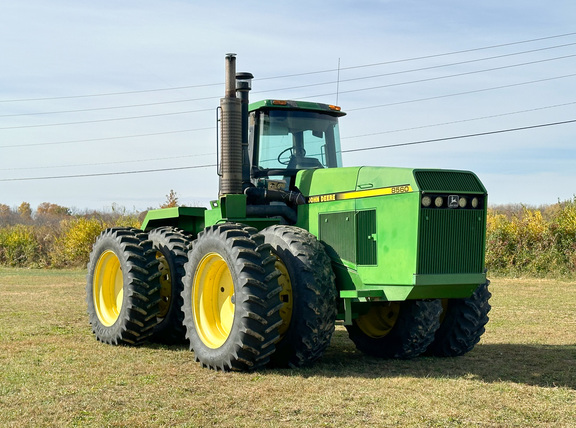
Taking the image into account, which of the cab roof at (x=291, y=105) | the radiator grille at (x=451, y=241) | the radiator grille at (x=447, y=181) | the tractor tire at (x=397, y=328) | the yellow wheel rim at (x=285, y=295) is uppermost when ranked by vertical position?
the cab roof at (x=291, y=105)

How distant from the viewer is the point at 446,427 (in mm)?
6281

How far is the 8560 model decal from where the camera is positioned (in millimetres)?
8328

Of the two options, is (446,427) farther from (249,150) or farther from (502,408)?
(249,150)

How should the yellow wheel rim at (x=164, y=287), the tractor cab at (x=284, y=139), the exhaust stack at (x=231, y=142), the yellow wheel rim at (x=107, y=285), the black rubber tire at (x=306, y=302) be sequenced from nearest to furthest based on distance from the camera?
the black rubber tire at (x=306, y=302)
the exhaust stack at (x=231, y=142)
the tractor cab at (x=284, y=139)
the yellow wheel rim at (x=164, y=287)
the yellow wheel rim at (x=107, y=285)

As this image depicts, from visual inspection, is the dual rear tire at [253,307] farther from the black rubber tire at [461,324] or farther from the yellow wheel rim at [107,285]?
the yellow wheel rim at [107,285]

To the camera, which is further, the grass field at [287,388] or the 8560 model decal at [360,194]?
the 8560 model decal at [360,194]

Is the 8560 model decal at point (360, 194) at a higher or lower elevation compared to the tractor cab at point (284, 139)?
lower

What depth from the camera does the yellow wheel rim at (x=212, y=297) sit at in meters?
9.17

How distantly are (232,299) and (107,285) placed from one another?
4.01 metres

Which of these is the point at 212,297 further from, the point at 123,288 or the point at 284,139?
the point at 284,139

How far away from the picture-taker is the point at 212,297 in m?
9.36

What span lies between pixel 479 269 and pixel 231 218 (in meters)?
3.21

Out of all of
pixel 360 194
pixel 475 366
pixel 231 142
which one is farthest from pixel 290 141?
pixel 475 366

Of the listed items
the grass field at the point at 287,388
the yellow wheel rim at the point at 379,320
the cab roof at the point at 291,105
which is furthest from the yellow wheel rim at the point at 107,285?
the yellow wheel rim at the point at 379,320
